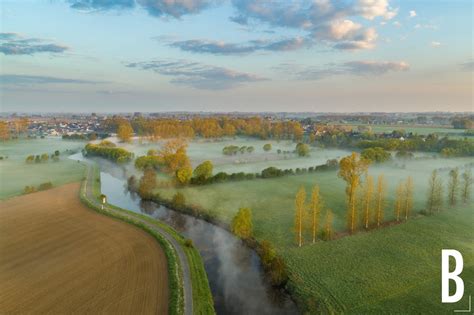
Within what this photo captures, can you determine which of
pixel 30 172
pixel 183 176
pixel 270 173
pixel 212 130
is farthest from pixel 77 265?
pixel 212 130

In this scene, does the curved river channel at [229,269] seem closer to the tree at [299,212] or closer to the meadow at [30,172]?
the tree at [299,212]

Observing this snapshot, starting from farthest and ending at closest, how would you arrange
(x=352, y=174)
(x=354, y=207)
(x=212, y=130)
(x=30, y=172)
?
(x=212, y=130) < (x=30, y=172) < (x=354, y=207) < (x=352, y=174)

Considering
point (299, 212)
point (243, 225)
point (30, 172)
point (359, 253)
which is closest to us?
point (359, 253)

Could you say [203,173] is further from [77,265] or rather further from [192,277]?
[192,277]

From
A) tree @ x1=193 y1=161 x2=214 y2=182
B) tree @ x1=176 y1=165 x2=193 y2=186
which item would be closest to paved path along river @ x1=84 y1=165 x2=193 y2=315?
tree @ x1=176 y1=165 x2=193 y2=186

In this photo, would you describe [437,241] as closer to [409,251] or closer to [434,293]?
[409,251]

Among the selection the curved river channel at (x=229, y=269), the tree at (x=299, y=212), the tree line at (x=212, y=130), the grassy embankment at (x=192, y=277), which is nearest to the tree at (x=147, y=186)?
the curved river channel at (x=229, y=269)
